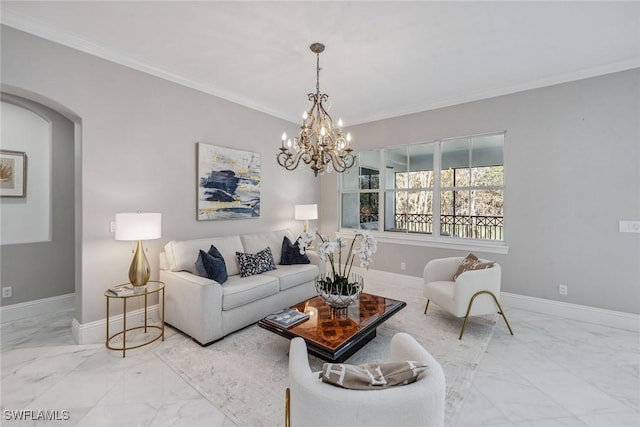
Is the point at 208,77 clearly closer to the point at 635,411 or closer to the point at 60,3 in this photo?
the point at 60,3

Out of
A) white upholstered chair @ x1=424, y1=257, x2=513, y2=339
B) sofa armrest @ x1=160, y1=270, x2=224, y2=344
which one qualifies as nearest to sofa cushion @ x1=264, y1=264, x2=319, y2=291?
sofa armrest @ x1=160, y1=270, x2=224, y2=344

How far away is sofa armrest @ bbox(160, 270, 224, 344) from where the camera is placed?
103 inches

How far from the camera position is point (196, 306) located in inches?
104

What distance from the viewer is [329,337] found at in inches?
Result: 83.4

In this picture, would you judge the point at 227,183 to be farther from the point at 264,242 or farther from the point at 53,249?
the point at 53,249

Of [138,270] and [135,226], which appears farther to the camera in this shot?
[138,270]

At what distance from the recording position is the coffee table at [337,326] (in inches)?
79.8

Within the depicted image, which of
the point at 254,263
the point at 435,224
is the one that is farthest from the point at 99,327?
the point at 435,224

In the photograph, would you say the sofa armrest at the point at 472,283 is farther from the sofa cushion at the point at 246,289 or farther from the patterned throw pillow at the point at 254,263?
the patterned throw pillow at the point at 254,263

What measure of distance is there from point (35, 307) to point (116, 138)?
2297 millimetres

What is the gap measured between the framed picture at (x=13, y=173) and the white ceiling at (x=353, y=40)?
61.2 inches

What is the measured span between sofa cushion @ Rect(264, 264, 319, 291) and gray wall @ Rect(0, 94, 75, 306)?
2594mm

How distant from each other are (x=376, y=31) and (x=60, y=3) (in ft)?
8.46

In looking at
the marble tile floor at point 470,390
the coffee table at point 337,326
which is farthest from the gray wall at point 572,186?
the coffee table at point 337,326
